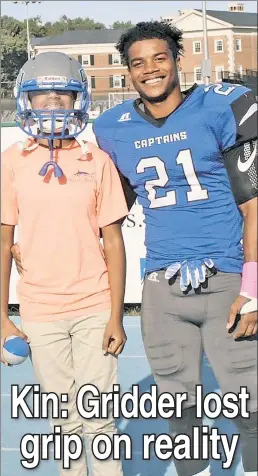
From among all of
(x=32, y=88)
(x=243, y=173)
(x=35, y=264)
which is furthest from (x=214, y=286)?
(x=32, y=88)

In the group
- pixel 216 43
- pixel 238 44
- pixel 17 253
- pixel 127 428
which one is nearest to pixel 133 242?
pixel 127 428

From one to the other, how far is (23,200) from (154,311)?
0.53m

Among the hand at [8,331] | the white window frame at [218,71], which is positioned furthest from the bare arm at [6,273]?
the white window frame at [218,71]

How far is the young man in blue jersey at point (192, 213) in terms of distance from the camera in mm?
2705

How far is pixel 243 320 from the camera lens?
2672mm

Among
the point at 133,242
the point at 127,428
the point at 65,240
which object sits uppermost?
the point at 65,240

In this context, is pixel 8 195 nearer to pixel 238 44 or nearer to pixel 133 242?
pixel 133 242

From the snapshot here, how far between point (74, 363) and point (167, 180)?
2.08ft

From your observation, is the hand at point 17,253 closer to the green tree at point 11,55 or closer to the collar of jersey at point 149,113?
the collar of jersey at point 149,113

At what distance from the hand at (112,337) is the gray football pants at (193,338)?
0.34ft

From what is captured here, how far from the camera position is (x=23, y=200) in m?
2.76

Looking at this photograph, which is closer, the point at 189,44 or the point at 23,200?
the point at 23,200

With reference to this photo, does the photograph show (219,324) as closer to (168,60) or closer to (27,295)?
(27,295)

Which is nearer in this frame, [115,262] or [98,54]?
[115,262]
